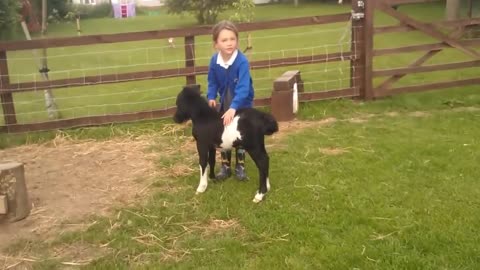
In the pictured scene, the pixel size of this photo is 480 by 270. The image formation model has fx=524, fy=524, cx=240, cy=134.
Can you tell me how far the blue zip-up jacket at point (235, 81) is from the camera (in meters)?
4.43

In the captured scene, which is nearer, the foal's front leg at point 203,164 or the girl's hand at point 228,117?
the girl's hand at point 228,117

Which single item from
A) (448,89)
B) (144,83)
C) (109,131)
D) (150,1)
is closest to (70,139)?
(109,131)

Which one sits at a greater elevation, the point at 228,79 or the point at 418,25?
the point at 418,25

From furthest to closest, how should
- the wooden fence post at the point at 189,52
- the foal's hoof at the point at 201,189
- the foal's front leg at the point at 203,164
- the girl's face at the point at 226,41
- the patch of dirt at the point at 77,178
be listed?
the wooden fence post at the point at 189,52 → the foal's hoof at the point at 201,189 → the foal's front leg at the point at 203,164 → the girl's face at the point at 226,41 → the patch of dirt at the point at 77,178

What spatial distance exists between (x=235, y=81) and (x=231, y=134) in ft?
1.77

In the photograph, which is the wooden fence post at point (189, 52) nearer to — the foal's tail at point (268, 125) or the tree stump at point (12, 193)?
the foal's tail at point (268, 125)

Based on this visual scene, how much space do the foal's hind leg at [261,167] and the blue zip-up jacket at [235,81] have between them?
0.41 m

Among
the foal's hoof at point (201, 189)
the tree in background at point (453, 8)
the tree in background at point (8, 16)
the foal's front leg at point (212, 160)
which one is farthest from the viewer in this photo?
the tree in background at point (8, 16)

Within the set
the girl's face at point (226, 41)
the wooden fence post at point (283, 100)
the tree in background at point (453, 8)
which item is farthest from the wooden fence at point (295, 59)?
the tree in background at point (453, 8)

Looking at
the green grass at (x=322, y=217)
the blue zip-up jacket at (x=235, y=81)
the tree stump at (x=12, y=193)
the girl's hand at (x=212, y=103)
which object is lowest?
the green grass at (x=322, y=217)

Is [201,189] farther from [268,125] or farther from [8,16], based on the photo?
[8,16]

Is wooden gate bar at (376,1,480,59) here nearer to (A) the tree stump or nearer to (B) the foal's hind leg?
(B) the foal's hind leg

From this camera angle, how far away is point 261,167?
4344 millimetres

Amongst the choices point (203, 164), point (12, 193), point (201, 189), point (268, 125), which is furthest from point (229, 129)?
point (12, 193)
